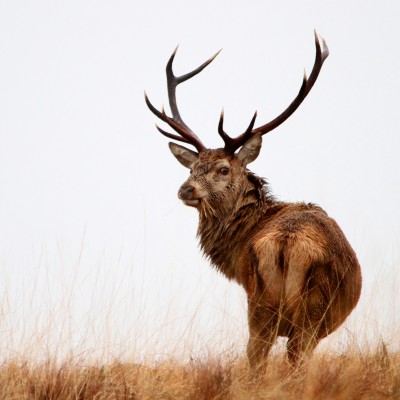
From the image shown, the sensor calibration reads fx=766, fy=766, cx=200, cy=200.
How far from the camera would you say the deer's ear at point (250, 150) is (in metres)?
7.50

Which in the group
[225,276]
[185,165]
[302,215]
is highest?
[185,165]

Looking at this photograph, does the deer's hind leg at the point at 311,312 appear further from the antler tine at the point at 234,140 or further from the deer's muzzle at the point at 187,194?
the antler tine at the point at 234,140

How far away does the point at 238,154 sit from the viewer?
7.51 meters

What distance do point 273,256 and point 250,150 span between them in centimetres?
215

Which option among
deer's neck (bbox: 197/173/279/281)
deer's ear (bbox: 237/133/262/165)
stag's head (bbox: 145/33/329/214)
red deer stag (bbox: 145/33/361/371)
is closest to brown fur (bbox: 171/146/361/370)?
red deer stag (bbox: 145/33/361/371)

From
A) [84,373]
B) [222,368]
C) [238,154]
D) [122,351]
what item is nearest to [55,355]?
[84,373]

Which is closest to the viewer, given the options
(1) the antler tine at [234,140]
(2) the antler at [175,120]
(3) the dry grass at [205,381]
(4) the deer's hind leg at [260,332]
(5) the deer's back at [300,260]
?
(3) the dry grass at [205,381]

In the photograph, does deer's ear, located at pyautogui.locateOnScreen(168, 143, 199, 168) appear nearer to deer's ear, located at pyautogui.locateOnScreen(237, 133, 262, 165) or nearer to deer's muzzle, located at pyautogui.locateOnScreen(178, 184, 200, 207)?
deer's ear, located at pyautogui.locateOnScreen(237, 133, 262, 165)

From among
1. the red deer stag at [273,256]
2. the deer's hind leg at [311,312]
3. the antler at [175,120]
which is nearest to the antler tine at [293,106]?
the red deer stag at [273,256]

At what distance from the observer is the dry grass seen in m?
4.84

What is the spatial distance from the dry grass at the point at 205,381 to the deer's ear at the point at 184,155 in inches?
105

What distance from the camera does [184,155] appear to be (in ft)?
26.1

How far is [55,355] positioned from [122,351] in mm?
726

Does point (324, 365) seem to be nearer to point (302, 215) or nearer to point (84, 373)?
point (302, 215)
